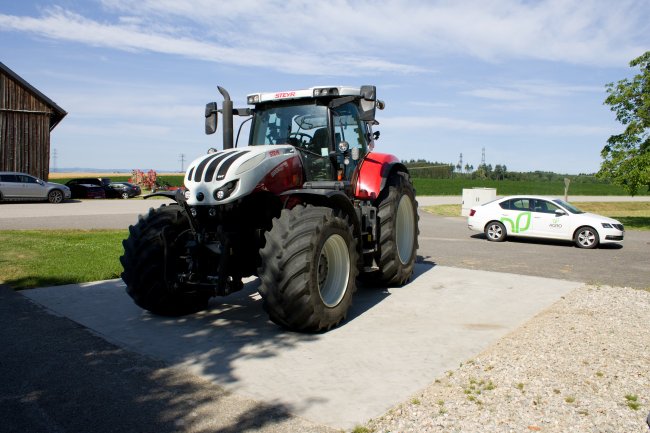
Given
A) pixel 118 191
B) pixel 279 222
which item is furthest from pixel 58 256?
pixel 118 191

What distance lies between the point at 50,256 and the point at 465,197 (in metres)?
23.1

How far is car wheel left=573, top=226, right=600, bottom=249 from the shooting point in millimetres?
15305

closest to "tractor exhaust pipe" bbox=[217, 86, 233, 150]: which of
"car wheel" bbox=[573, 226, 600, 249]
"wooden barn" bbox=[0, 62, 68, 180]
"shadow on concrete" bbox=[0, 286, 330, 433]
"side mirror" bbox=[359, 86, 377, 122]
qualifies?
"side mirror" bbox=[359, 86, 377, 122]

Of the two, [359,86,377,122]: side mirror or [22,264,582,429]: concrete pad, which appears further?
[359,86,377,122]: side mirror

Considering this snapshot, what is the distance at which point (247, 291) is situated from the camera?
8.14 metres

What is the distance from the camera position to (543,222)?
1603 centimetres

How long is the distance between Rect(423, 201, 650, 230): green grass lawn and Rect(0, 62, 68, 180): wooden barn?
23.1 metres

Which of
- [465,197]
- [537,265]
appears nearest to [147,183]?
[465,197]

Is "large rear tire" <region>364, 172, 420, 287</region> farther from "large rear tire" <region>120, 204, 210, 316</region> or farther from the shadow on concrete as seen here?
the shadow on concrete

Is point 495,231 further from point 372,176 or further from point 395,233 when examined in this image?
point 372,176

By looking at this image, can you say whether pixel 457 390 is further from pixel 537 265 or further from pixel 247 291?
pixel 537 265

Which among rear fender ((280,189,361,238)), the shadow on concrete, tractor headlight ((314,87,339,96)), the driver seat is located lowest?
the shadow on concrete

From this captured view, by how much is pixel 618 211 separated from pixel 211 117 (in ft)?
121

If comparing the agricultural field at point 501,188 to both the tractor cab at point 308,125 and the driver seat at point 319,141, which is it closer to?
the tractor cab at point 308,125
